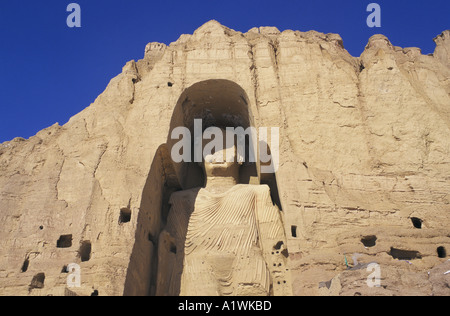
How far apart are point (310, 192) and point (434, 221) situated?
232 cm

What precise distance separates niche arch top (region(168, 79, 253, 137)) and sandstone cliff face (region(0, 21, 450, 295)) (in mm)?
131

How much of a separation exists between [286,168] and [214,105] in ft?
11.4

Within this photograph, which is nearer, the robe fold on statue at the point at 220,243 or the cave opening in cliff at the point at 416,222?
the cave opening in cliff at the point at 416,222

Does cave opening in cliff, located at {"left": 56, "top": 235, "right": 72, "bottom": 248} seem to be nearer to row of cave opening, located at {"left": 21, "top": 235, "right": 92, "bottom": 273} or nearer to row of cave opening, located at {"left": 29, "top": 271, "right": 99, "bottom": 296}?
row of cave opening, located at {"left": 21, "top": 235, "right": 92, "bottom": 273}

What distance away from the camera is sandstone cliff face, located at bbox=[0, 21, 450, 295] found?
27.2 feet

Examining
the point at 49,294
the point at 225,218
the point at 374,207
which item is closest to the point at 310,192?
the point at 374,207

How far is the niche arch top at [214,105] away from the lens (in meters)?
11.4

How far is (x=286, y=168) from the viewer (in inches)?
379

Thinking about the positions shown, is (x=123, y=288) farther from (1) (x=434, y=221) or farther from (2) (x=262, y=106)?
(1) (x=434, y=221)

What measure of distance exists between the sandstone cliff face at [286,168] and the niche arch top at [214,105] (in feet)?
0.43

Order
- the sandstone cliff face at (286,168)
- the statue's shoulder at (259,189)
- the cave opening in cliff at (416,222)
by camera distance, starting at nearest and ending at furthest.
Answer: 1. the sandstone cliff face at (286,168)
2. the cave opening in cliff at (416,222)
3. the statue's shoulder at (259,189)

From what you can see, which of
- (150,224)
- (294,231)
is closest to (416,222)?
(294,231)

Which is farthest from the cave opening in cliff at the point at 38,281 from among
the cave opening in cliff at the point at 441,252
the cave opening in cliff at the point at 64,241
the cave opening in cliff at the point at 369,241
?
the cave opening in cliff at the point at 441,252

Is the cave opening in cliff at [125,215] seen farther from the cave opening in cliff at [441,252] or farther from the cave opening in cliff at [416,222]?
the cave opening in cliff at [441,252]
